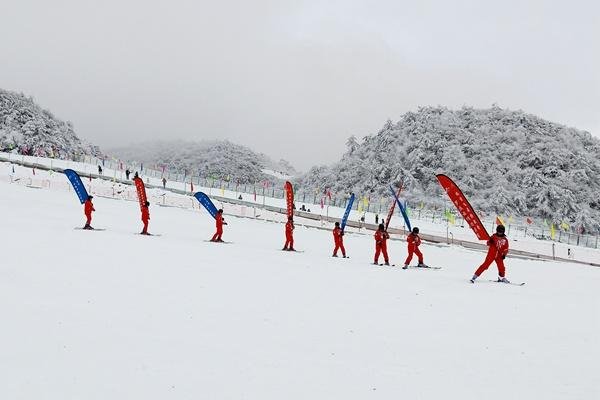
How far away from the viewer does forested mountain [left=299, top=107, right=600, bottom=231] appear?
69.3 meters

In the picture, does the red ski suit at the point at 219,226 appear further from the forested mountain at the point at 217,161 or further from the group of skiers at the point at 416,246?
the forested mountain at the point at 217,161

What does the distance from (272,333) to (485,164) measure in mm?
80629

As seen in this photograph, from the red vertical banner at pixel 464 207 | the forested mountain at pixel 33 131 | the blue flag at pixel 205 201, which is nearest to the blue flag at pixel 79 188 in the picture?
the blue flag at pixel 205 201

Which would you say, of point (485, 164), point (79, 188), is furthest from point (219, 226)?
point (485, 164)

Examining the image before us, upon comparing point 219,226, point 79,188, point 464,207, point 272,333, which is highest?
point 464,207

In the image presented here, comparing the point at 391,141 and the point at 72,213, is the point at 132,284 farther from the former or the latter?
the point at 391,141

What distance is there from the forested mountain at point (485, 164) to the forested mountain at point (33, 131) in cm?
4769

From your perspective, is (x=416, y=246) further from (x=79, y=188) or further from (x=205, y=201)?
(x=79, y=188)

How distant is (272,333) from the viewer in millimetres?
6039

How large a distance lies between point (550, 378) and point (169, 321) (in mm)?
4458

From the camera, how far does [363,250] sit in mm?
22625

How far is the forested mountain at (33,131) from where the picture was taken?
3344 inches

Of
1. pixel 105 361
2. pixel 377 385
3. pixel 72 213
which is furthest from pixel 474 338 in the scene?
pixel 72 213

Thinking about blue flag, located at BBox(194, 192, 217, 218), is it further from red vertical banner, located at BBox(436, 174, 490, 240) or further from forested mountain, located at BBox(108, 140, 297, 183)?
forested mountain, located at BBox(108, 140, 297, 183)
